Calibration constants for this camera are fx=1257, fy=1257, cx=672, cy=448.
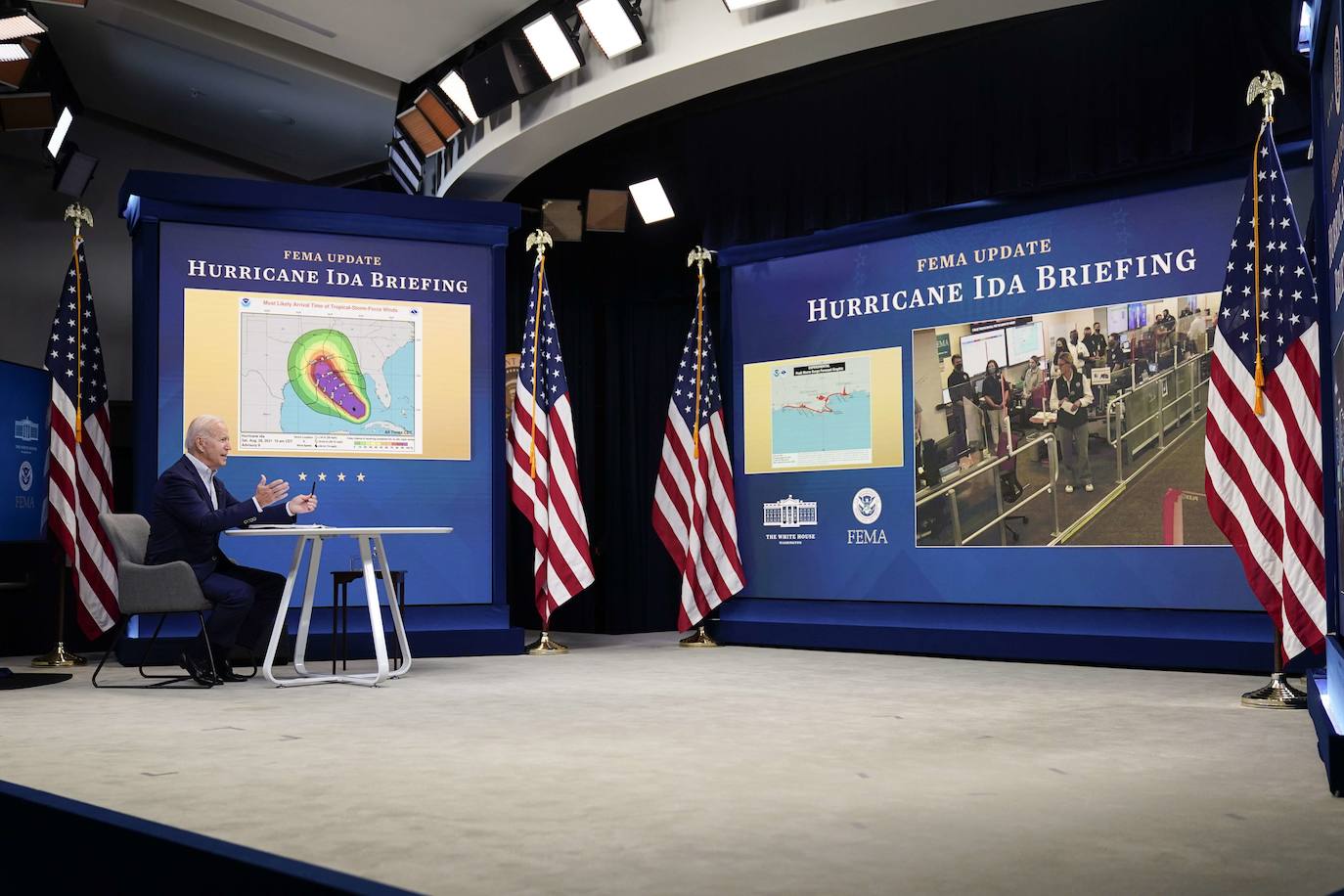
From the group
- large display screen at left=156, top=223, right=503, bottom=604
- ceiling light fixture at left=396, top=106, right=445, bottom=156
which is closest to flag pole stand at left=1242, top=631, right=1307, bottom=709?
large display screen at left=156, top=223, right=503, bottom=604

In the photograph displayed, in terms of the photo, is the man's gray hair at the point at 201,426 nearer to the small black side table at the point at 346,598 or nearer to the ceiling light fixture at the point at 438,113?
the small black side table at the point at 346,598

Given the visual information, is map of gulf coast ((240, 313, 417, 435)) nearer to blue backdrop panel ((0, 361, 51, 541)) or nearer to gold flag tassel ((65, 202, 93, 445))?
gold flag tassel ((65, 202, 93, 445))

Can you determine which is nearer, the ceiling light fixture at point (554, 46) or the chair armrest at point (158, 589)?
the chair armrest at point (158, 589)

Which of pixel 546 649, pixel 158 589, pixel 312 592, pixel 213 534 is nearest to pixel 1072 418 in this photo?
pixel 546 649

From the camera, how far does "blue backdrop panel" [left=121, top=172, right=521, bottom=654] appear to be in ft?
24.6

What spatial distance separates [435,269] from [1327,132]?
5.43m

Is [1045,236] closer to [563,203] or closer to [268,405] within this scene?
[563,203]

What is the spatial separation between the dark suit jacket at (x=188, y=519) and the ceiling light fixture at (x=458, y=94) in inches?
129

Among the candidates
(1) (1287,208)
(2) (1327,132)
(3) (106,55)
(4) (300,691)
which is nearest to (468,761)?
(4) (300,691)

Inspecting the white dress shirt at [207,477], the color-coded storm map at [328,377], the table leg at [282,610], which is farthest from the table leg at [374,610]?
the color-coded storm map at [328,377]

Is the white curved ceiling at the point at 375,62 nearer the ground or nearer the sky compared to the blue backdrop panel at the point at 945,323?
nearer the sky

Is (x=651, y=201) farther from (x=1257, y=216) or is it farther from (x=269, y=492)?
(x=1257, y=216)

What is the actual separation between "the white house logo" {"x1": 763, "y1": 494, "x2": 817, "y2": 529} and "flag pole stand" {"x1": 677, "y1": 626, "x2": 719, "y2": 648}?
87cm

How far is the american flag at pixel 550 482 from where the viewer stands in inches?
324
